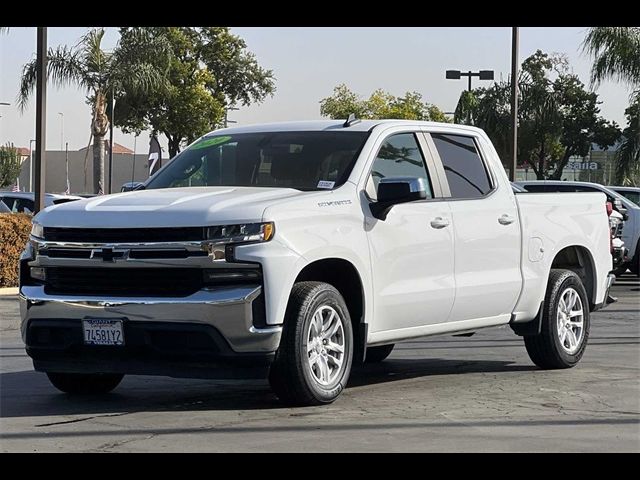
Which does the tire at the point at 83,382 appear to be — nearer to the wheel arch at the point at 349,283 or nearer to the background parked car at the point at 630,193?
the wheel arch at the point at 349,283

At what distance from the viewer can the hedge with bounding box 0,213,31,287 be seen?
805 inches

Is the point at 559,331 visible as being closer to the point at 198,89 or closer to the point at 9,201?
the point at 9,201

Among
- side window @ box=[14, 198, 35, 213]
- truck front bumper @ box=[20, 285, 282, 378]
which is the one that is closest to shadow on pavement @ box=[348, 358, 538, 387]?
Answer: truck front bumper @ box=[20, 285, 282, 378]

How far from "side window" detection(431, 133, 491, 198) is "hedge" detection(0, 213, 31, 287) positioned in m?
11.3

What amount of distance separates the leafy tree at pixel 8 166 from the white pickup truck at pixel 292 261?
9003 centimetres

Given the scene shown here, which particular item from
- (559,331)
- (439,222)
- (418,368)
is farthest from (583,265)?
(439,222)

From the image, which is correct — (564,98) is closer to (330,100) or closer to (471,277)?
(330,100)

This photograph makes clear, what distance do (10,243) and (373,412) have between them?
42.6 ft

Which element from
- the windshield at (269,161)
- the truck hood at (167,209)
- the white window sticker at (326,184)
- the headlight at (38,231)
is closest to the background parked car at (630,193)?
the windshield at (269,161)

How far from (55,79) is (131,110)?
614 inches

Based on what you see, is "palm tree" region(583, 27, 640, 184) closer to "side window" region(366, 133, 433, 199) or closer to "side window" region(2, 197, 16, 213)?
"side window" region(2, 197, 16, 213)

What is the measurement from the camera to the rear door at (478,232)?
1016 centimetres

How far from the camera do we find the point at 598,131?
188 ft
